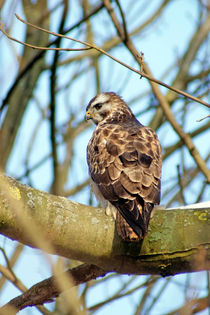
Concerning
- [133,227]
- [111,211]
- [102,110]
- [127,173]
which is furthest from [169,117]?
[133,227]

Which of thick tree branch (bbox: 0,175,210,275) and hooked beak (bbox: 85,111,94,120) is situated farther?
hooked beak (bbox: 85,111,94,120)

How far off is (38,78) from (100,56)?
1.61 meters

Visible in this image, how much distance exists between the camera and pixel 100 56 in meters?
9.27

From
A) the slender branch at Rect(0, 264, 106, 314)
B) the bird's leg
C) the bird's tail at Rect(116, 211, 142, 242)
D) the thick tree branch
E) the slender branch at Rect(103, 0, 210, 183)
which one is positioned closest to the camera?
the thick tree branch

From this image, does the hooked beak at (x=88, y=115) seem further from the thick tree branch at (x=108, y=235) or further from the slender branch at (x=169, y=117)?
the thick tree branch at (x=108, y=235)

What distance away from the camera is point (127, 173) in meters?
4.91

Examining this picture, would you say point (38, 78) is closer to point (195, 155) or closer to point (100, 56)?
point (100, 56)

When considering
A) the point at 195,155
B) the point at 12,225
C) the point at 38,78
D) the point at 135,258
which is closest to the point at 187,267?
the point at 135,258

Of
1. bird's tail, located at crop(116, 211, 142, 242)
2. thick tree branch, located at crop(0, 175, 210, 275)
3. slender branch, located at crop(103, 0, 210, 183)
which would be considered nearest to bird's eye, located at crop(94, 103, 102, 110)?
slender branch, located at crop(103, 0, 210, 183)

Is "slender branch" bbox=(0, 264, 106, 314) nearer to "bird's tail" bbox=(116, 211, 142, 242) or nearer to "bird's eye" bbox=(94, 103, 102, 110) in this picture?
"bird's tail" bbox=(116, 211, 142, 242)

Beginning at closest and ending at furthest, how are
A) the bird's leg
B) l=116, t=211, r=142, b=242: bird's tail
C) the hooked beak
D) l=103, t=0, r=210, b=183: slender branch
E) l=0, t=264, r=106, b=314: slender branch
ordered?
l=116, t=211, r=142, b=242: bird's tail → the bird's leg → l=0, t=264, r=106, b=314: slender branch → l=103, t=0, r=210, b=183: slender branch → the hooked beak

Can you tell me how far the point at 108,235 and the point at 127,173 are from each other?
0.83 m

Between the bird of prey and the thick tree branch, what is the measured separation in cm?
14

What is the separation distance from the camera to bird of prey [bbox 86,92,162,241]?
4.40m
